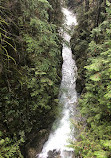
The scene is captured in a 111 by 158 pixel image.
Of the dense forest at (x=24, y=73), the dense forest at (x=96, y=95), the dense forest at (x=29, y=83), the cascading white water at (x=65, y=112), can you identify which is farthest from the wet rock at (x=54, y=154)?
the dense forest at (x=96, y=95)

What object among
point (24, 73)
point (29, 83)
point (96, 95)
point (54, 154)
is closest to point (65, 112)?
point (54, 154)

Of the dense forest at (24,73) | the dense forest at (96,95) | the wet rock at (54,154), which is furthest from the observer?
the wet rock at (54,154)

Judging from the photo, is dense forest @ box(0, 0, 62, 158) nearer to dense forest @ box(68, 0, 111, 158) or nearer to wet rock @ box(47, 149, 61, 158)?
wet rock @ box(47, 149, 61, 158)

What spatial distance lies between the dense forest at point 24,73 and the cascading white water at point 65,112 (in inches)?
40.9

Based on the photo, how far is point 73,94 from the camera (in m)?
11.8

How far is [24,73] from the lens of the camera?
692cm

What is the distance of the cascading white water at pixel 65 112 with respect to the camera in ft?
25.0

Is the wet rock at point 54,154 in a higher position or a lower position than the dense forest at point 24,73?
lower

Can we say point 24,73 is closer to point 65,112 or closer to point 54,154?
point 65,112

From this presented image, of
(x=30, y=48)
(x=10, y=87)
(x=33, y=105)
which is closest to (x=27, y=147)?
(x=33, y=105)

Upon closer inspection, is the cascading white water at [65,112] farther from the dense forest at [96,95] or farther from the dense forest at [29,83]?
the dense forest at [96,95]

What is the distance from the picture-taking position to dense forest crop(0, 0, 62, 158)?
595cm

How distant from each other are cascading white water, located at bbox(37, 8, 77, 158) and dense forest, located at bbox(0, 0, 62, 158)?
3.41 feet

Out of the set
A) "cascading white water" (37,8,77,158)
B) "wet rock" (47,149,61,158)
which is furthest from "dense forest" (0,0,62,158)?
"wet rock" (47,149,61,158)
